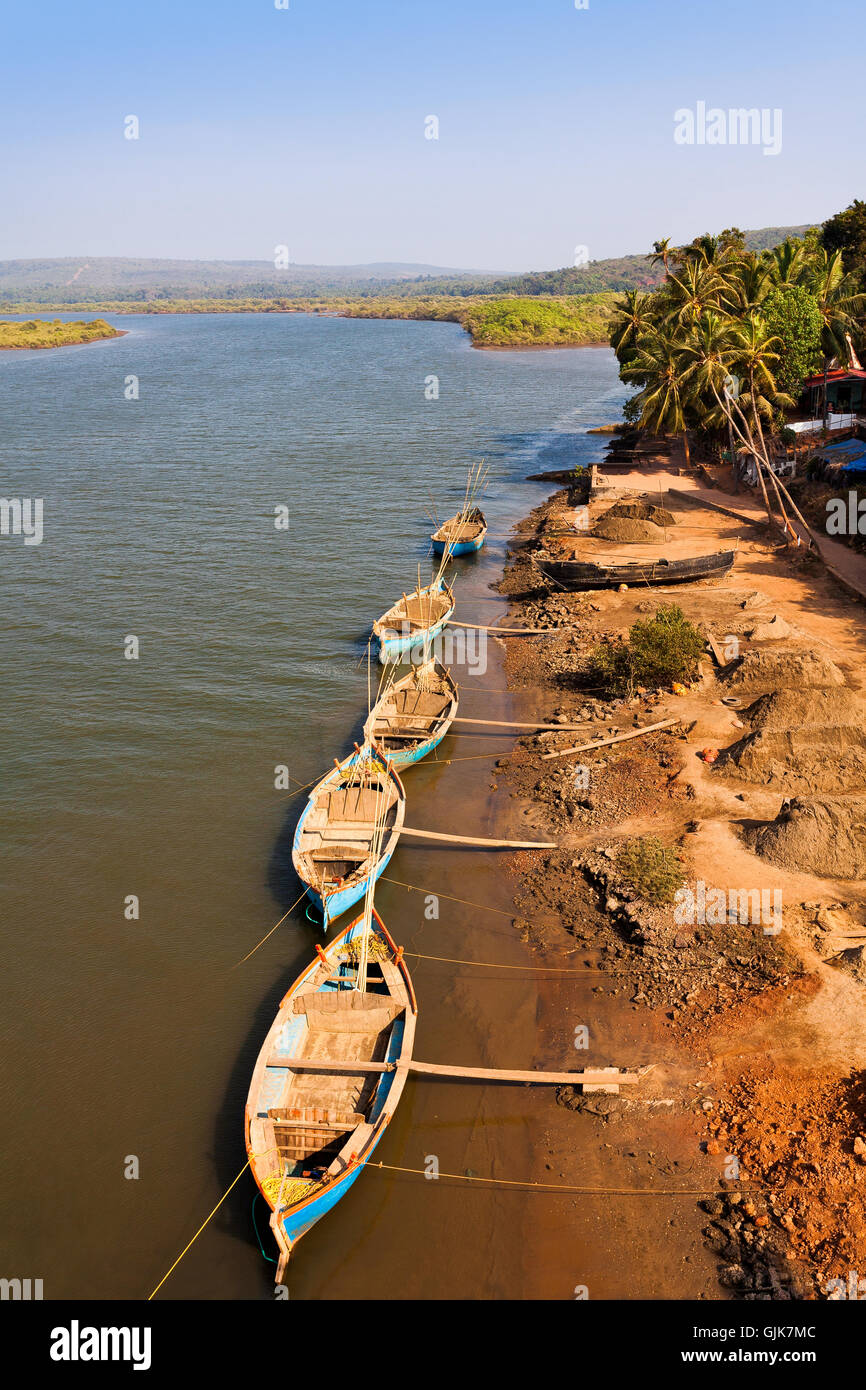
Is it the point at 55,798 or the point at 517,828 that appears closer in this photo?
the point at 517,828

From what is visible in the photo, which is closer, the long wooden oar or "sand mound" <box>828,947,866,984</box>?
"sand mound" <box>828,947,866,984</box>

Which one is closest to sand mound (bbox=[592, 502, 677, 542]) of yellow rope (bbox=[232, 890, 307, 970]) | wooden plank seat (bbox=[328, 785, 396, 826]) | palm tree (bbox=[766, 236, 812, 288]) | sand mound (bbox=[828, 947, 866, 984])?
palm tree (bbox=[766, 236, 812, 288])

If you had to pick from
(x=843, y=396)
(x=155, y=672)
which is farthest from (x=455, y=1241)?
(x=843, y=396)

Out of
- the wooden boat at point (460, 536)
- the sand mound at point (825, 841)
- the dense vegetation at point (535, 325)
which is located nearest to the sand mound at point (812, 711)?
the sand mound at point (825, 841)

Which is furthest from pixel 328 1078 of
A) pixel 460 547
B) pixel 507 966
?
pixel 460 547

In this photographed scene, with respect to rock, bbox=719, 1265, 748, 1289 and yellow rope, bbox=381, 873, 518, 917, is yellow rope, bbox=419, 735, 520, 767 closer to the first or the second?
yellow rope, bbox=381, 873, 518, 917

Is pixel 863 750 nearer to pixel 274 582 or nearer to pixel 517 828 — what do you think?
pixel 517 828
